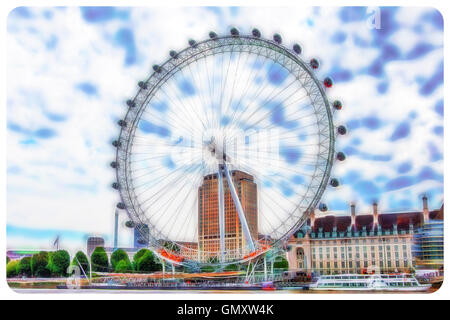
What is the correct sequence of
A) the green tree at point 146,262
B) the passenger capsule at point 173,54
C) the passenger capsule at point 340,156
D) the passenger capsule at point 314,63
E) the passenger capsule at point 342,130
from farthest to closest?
the green tree at point 146,262 → the passenger capsule at point 173,54 → the passenger capsule at point 340,156 → the passenger capsule at point 342,130 → the passenger capsule at point 314,63

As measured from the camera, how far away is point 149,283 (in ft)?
45.9

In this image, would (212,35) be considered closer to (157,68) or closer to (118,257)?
(157,68)

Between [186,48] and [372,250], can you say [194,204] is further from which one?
[372,250]

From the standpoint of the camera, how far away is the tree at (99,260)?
15163mm

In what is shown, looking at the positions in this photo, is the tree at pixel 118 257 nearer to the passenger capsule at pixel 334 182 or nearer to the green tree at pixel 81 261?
the green tree at pixel 81 261

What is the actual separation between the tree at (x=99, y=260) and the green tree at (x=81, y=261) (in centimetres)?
44

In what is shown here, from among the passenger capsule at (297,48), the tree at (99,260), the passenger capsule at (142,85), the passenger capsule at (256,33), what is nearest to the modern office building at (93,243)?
the tree at (99,260)

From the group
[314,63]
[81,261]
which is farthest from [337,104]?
[81,261]

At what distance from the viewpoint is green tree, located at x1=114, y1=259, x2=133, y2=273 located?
16.5 metres

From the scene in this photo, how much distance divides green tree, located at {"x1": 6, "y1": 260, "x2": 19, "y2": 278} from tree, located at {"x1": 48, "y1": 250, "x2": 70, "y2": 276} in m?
0.83

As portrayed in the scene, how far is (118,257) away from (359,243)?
7.89 metres

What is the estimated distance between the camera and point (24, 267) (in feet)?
41.0
